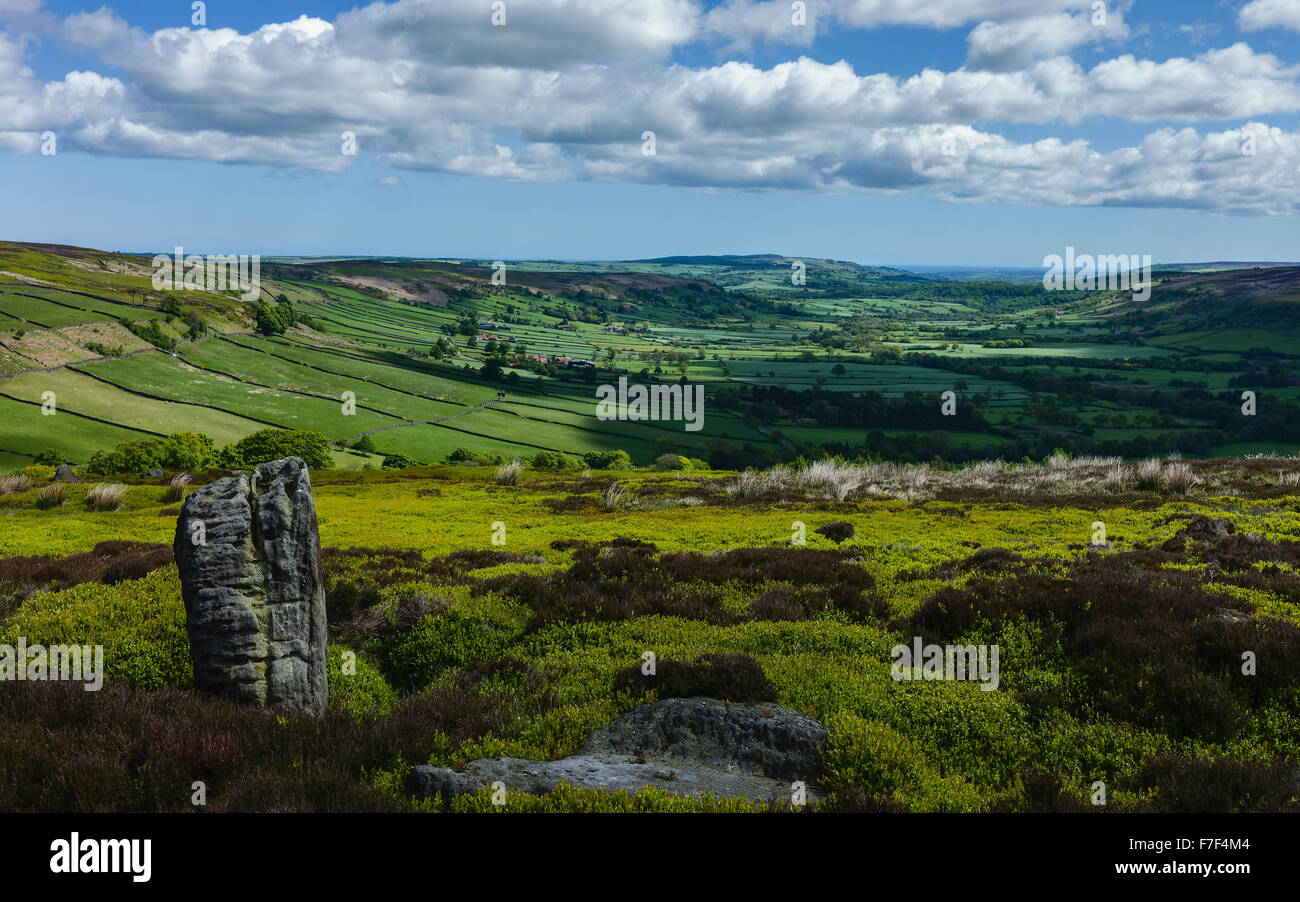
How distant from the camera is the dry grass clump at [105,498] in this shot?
3719cm

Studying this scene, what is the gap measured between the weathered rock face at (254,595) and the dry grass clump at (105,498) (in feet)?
112

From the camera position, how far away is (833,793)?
792 cm

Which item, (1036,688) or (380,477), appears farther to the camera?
(380,477)

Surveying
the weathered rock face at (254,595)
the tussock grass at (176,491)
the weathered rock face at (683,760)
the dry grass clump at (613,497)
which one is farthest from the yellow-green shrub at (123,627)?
the tussock grass at (176,491)

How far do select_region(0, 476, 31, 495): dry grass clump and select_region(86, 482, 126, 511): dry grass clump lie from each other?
1099 centimetres

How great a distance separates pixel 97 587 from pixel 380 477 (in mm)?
44825

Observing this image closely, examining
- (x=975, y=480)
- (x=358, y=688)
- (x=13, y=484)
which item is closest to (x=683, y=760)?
(x=358, y=688)

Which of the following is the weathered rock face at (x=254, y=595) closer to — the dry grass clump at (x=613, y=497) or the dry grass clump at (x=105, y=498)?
the dry grass clump at (x=613, y=497)

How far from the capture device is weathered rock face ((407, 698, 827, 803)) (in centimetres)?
765

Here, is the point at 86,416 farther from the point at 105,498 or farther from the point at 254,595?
the point at 254,595

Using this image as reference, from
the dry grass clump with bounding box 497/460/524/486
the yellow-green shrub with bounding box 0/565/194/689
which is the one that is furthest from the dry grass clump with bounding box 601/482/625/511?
the yellow-green shrub with bounding box 0/565/194/689

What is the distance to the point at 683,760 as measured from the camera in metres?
8.78
